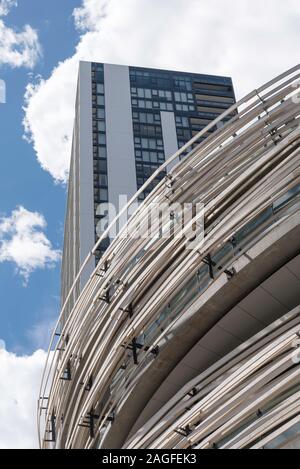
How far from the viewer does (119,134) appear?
73500 millimetres

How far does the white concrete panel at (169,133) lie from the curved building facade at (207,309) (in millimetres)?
46256

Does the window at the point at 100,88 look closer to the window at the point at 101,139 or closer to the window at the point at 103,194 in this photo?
the window at the point at 101,139

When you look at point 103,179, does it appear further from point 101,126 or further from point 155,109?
point 155,109

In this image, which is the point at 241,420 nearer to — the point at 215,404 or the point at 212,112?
the point at 215,404

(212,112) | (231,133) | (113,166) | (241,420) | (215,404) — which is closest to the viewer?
(241,420)

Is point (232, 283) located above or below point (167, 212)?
below

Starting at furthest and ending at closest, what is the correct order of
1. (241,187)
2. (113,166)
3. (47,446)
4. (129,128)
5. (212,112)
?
1. (212,112)
2. (129,128)
3. (113,166)
4. (47,446)
5. (241,187)

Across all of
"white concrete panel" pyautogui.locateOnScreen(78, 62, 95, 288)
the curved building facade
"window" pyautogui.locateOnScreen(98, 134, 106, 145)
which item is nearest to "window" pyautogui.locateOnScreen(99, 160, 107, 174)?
"white concrete panel" pyautogui.locateOnScreen(78, 62, 95, 288)

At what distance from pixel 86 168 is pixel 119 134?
23.4 feet

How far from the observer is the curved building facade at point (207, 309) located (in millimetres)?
18875

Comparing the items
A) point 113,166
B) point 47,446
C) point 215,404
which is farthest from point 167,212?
point 113,166

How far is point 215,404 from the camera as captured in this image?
20.4 metres

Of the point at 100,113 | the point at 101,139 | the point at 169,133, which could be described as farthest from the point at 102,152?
the point at 169,133
